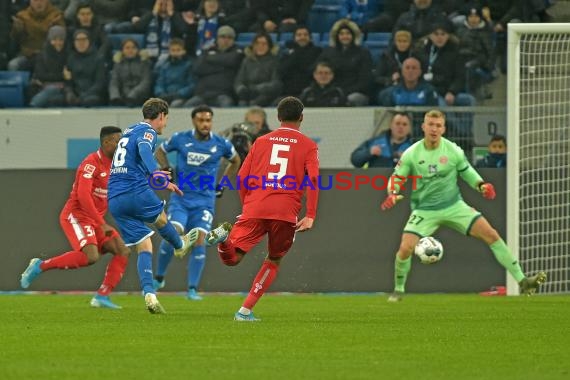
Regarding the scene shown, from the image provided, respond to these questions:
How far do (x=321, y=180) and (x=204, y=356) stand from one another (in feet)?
34.2

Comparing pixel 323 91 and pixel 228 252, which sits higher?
pixel 323 91

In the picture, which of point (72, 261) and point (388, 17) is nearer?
point (72, 261)

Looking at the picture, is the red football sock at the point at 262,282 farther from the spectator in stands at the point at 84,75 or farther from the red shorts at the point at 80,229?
the spectator in stands at the point at 84,75

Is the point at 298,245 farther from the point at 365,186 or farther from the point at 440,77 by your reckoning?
the point at 440,77

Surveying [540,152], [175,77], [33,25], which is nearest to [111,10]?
[33,25]

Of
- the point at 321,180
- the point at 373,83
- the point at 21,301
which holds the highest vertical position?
the point at 373,83

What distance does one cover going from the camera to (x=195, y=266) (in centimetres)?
1705

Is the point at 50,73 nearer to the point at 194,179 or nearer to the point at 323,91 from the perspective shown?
the point at 323,91

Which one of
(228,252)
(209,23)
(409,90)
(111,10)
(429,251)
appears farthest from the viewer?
(111,10)

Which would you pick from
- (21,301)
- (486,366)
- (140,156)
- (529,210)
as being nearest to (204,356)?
(486,366)

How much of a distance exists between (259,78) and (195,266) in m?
4.13

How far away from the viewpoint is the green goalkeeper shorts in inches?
625

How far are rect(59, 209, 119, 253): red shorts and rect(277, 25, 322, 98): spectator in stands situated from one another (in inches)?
245

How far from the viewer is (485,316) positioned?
12719 millimetres
